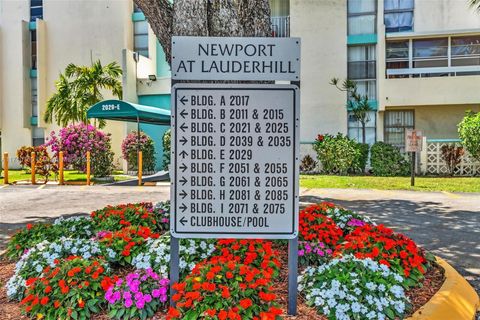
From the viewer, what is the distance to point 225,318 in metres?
2.70

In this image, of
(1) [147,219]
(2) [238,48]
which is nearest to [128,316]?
(2) [238,48]

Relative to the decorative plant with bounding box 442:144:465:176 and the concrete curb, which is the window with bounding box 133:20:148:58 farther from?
the concrete curb

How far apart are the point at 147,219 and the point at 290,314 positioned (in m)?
2.54

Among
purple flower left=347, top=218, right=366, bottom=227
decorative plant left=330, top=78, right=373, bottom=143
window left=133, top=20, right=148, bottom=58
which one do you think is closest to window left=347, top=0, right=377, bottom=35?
decorative plant left=330, top=78, right=373, bottom=143

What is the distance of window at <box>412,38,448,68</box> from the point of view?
20.0m

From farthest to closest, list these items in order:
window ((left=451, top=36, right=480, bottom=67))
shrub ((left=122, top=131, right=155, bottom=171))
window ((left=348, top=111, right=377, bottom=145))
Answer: window ((left=348, top=111, right=377, bottom=145)) → window ((left=451, top=36, right=480, bottom=67)) → shrub ((left=122, top=131, right=155, bottom=171))

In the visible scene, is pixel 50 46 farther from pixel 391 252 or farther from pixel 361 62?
pixel 391 252

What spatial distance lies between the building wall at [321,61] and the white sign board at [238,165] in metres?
17.4

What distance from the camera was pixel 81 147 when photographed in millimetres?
17281

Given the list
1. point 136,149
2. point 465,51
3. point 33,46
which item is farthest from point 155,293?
point 33,46

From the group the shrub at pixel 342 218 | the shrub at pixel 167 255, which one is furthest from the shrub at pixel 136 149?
the shrub at pixel 167 255

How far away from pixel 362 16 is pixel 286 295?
19167mm

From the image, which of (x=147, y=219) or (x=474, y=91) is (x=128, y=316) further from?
(x=474, y=91)

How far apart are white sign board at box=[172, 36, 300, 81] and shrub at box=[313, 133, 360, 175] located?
50.6ft
